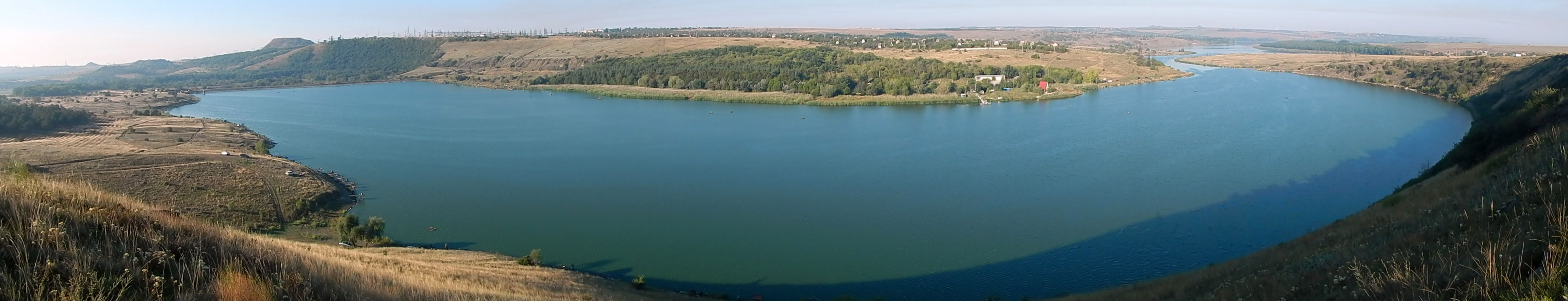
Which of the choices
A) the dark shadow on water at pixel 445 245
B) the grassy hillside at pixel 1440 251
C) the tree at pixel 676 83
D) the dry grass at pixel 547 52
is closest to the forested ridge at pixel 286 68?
the dry grass at pixel 547 52

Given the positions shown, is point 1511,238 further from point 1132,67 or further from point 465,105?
point 1132,67

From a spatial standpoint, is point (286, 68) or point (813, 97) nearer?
point (813, 97)

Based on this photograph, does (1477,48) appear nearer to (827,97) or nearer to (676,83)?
(827,97)

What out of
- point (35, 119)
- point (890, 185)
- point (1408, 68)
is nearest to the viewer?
point (890, 185)

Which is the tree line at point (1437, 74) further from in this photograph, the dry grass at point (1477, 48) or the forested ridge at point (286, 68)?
the forested ridge at point (286, 68)

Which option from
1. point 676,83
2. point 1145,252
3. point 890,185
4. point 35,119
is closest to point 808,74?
point 676,83

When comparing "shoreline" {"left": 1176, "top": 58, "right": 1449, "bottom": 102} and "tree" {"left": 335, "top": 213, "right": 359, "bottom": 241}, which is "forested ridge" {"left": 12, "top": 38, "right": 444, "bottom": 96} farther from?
"shoreline" {"left": 1176, "top": 58, "right": 1449, "bottom": 102}

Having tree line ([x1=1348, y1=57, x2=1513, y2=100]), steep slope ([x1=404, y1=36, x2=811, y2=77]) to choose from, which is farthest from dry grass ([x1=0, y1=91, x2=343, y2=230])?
tree line ([x1=1348, y1=57, x2=1513, y2=100])
